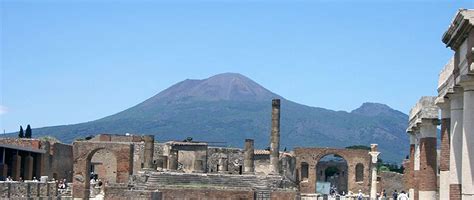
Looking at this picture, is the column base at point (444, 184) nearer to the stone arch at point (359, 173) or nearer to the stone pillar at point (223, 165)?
the stone pillar at point (223, 165)

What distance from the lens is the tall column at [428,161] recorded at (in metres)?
24.0

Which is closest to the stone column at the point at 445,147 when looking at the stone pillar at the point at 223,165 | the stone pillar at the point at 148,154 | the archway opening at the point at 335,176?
the stone pillar at the point at 148,154

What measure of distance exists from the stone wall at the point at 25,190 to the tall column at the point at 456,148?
893 inches

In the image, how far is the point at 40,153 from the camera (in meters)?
56.6

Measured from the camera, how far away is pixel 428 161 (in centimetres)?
2439

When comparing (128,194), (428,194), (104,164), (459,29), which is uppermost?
(459,29)

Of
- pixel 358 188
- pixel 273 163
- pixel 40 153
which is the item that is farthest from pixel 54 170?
pixel 358 188

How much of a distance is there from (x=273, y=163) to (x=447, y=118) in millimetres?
37656

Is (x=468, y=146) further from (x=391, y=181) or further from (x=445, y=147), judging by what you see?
(x=391, y=181)

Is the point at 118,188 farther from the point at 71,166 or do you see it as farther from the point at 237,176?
the point at 71,166

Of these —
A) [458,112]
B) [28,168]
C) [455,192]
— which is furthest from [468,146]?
[28,168]

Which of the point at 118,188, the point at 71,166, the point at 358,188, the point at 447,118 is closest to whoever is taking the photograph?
the point at 447,118

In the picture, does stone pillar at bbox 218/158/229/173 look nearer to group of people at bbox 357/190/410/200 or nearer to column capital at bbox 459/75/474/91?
group of people at bbox 357/190/410/200

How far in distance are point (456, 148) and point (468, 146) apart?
1.56 m
